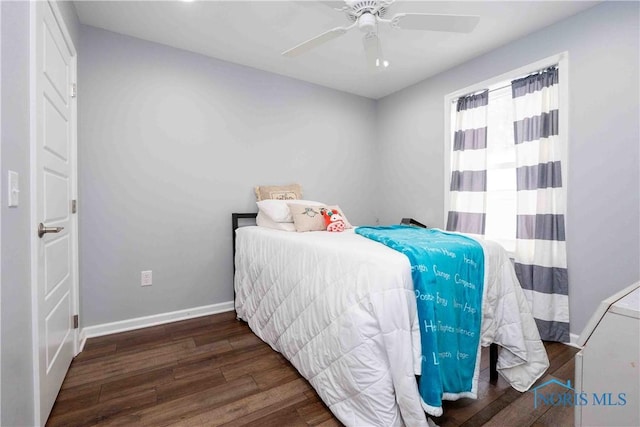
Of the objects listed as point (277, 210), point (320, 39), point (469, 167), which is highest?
point (320, 39)

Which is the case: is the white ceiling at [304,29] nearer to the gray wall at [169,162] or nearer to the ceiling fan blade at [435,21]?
the gray wall at [169,162]

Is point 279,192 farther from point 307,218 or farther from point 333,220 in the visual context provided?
point 333,220

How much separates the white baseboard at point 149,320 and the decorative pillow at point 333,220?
4.33 feet

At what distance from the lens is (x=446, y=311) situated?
1354mm

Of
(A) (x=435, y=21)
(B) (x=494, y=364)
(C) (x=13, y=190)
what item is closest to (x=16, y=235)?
(C) (x=13, y=190)

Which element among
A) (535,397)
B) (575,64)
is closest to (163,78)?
(575,64)

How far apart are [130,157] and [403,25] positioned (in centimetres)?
231

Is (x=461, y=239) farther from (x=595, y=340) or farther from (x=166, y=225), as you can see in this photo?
(x=166, y=225)

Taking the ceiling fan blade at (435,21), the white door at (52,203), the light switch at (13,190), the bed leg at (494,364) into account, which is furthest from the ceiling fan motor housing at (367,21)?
the bed leg at (494,364)

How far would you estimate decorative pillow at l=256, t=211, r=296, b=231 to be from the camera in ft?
8.27

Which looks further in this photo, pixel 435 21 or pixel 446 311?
pixel 435 21

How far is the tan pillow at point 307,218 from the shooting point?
8.11 feet

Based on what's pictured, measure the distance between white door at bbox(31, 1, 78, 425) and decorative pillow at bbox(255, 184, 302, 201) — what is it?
1453 mm

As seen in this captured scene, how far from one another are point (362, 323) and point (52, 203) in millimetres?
1660
